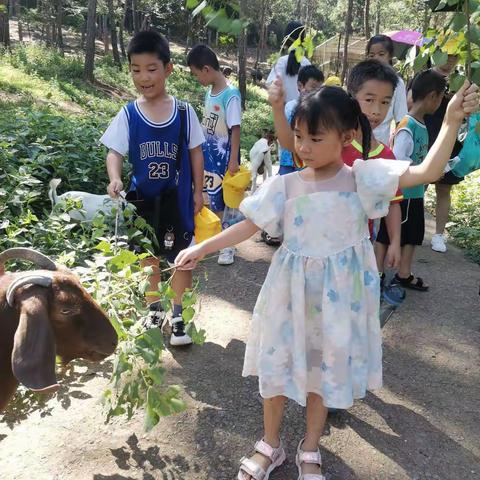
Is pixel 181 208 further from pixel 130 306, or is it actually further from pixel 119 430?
pixel 119 430

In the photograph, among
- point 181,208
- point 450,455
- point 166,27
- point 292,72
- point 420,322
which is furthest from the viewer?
point 166,27

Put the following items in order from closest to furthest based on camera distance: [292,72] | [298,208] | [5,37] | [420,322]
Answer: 1. [298,208]
2. [420,322]
3. [292,72]
4. [5,37]

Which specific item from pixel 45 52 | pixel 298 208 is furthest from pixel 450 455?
pixel 45 52

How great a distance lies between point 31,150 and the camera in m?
5.34

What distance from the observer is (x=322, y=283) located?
2.17 m

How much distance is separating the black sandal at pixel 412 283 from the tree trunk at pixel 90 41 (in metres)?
16.0

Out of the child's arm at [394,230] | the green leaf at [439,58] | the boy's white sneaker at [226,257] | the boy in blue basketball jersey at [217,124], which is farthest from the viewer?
the boy's white sneaker at [226,257]

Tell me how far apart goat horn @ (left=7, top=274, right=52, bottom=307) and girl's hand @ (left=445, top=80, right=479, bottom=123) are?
1.58 metres

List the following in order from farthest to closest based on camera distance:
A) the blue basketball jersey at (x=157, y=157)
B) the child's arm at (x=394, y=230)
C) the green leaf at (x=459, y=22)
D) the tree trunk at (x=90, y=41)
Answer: the tree trunk at (x=90, y=41) < the blue basketball jersey at (x=157, y=157) < the child's arm at (x=394, y=230) < the green leaf at (x=459, y=22)

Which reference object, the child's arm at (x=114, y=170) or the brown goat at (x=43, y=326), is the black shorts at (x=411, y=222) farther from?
the brown goat at (x=43, y=326)

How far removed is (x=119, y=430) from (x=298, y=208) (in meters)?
1.54

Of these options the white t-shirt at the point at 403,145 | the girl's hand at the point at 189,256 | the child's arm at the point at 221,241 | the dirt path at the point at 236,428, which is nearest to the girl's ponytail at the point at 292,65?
the white t-shirt at the point at 403,145

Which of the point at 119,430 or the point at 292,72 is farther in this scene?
the point at 292,72

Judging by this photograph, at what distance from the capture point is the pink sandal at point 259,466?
238 cm
